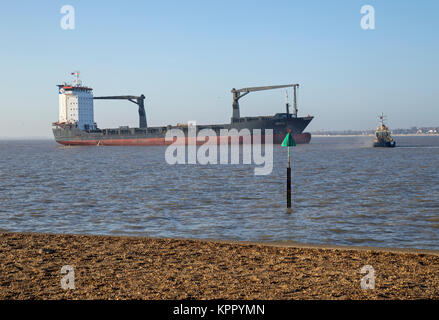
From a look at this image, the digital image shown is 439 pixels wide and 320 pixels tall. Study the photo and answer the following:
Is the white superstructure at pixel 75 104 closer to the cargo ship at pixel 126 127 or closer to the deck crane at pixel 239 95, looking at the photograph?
the cargo ship at pixel 126 127

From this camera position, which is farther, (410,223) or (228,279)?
(410,223)

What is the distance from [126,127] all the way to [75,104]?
1331cm

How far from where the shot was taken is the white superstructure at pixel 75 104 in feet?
339

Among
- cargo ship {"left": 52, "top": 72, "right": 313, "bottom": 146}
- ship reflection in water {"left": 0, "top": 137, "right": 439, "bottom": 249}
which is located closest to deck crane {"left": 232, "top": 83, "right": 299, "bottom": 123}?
cargo ship {"left": 52, "top": 72, "right": 313, "bottom": 146}

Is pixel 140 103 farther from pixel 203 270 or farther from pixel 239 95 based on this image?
pixel 203 270

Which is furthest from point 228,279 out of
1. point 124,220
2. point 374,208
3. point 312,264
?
point 374,208

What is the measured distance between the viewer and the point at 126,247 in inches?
431

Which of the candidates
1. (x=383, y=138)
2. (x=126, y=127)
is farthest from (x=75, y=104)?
(x=383, y=138)

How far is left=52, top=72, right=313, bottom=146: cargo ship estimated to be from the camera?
319 feet

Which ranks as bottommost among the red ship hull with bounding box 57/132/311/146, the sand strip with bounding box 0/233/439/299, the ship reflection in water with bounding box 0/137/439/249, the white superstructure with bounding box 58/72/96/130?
the ship reflection in water with bounding box 0/137/439/249

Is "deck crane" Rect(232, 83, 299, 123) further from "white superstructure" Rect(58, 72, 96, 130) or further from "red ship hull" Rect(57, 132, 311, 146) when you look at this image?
"white superstructure" Rect(58, 72, 96, 130)

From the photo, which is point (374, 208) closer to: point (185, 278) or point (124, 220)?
point (124, 220)

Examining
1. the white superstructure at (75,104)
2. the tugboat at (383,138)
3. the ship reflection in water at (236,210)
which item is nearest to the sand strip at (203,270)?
the ship reflection in water at (236,210)
